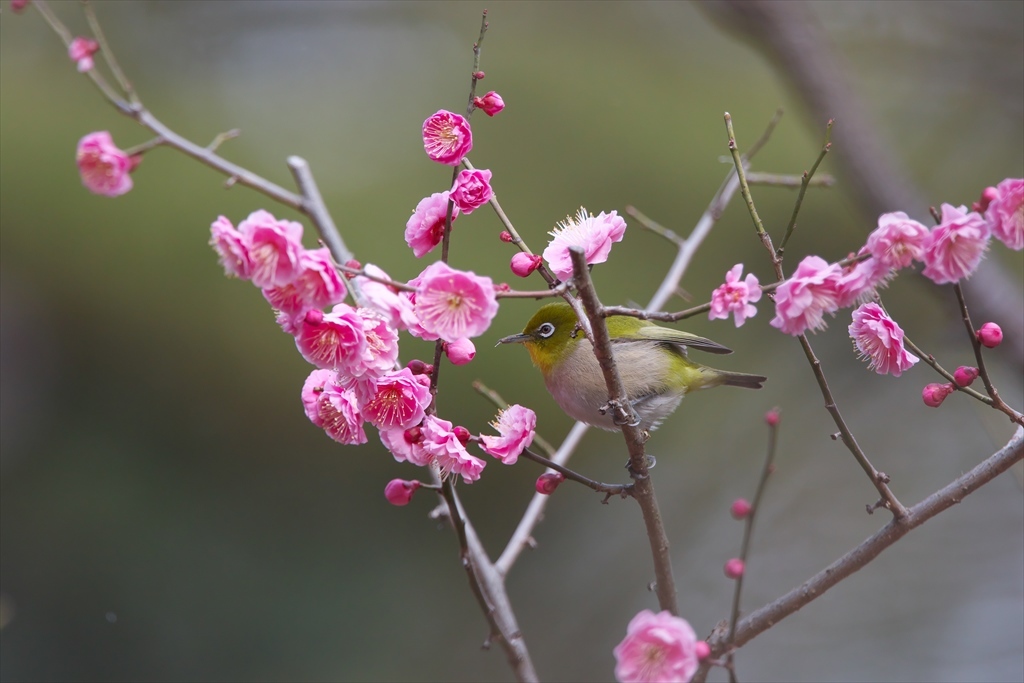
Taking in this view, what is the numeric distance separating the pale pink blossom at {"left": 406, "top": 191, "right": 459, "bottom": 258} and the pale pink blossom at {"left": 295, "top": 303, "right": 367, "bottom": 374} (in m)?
0.17

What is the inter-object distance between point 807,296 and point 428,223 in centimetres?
50

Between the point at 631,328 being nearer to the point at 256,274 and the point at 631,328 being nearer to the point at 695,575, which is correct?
the point at 256,274

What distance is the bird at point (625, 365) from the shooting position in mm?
1881

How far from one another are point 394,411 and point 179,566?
284cm

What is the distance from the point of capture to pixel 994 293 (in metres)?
2.43

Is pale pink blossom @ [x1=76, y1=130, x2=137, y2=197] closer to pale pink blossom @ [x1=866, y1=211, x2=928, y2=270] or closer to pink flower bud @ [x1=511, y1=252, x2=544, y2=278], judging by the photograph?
pink flower bud @ [x1=511, y1=252, x2=544, y2=278]

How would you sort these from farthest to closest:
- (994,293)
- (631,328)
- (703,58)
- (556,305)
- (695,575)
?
(703,58) < (695,575) < (994,293) < (631,328) < (556,305)

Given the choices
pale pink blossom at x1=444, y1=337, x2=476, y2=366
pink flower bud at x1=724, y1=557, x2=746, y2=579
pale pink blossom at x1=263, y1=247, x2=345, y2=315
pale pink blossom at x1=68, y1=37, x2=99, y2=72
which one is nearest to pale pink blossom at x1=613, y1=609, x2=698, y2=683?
pink flower bud at x1=724, y1=557, x2=746, y2=579

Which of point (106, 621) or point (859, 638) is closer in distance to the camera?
point (106, 621)

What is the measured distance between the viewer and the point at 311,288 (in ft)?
3.03

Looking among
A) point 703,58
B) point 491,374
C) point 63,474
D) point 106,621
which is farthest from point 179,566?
point 703,58

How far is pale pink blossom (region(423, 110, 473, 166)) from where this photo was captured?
1.04 meters

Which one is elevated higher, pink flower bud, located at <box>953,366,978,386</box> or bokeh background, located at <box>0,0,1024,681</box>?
bokeh background, located at <box>0,0,1024,681</box>

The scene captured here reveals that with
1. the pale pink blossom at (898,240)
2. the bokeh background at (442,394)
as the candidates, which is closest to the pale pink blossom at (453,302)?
the pale pink blossom at (898,240)
